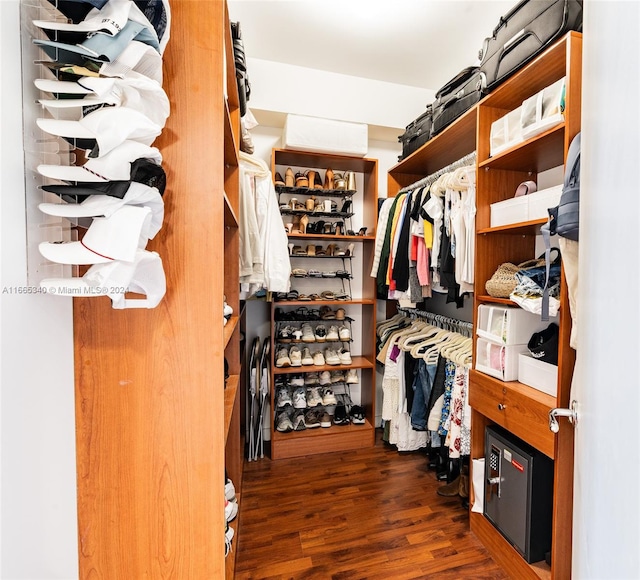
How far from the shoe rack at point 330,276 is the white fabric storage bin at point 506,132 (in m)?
1.05

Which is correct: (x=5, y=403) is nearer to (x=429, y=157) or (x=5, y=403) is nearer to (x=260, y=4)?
(x=260, y=4)

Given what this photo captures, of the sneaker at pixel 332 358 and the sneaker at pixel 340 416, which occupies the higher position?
the sneaker at pixel 332 358

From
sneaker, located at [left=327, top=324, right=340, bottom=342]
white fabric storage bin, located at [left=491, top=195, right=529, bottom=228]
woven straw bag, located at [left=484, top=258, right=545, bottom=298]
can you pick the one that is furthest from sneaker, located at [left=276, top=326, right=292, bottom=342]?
white fabric storage bin, located at [left=491, top=195, right=529, bottom=228]

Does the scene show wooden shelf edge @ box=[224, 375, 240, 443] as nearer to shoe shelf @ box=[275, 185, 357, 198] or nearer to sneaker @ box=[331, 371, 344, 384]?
sneaker @ box=[331, 371, 344, 384]

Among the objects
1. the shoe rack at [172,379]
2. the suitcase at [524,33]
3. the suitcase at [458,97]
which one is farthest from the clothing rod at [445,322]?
the shoe rack at [172,379]

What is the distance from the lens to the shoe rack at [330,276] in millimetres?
2443

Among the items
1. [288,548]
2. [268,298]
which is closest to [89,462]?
[288,548]

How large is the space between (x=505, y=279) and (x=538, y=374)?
0.42m

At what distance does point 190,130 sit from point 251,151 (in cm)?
114

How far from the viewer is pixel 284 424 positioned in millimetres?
2457

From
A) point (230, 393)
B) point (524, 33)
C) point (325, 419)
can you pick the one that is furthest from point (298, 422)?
point (524, 33)

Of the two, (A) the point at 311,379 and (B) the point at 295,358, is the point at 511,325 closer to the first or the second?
(B) the point at 295,358

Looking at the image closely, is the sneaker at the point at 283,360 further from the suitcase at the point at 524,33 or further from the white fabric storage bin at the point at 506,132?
the suitcase at the point at 524,33

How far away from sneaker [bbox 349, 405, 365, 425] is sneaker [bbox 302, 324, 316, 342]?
2.31 ft
